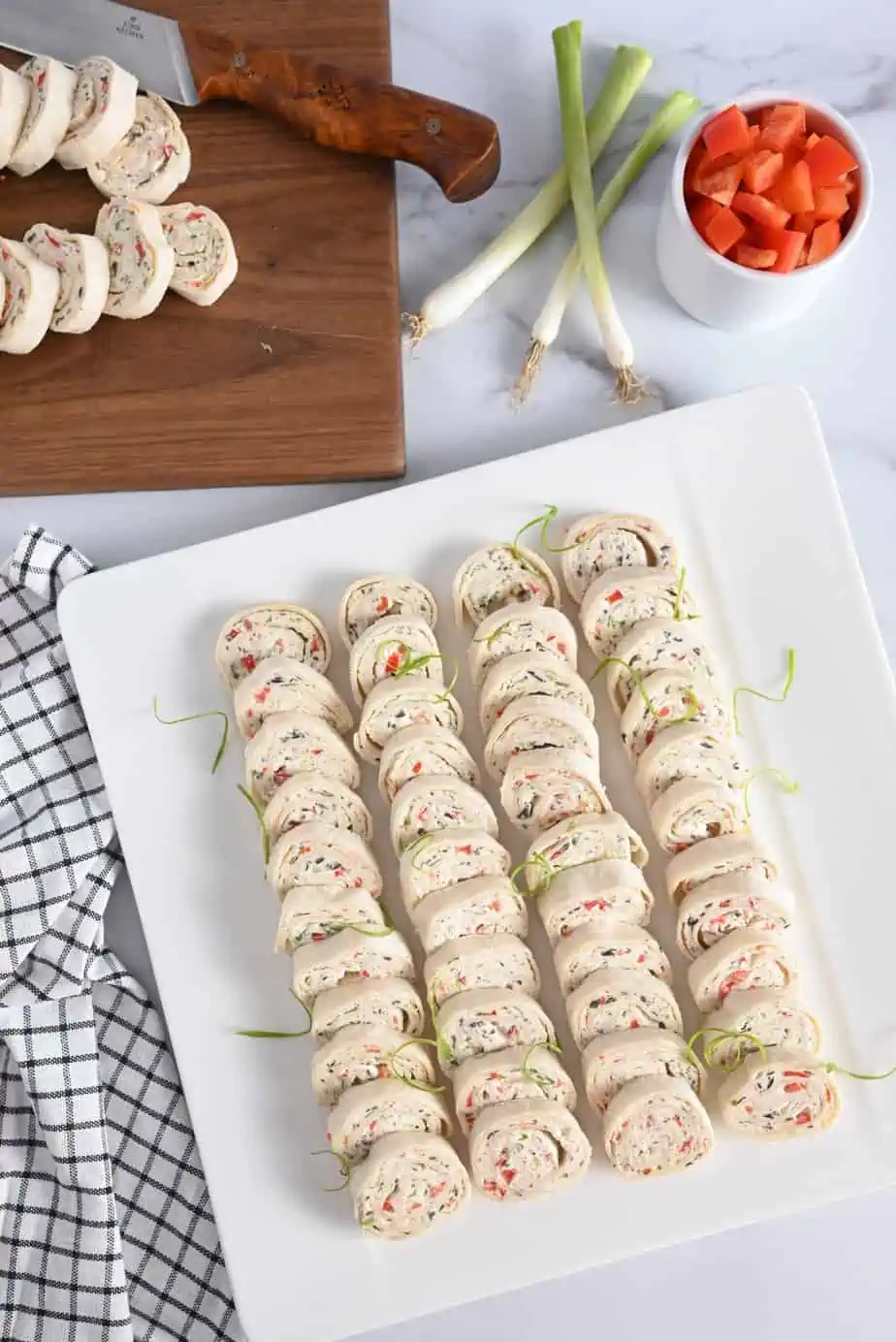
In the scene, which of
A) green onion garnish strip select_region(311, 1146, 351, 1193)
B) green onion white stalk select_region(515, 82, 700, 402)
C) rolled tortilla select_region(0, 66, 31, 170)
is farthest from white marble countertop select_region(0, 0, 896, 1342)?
rolled tortilla select_region(0, 66, 31, 170)

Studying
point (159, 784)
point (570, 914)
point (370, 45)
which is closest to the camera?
point (570, 914)

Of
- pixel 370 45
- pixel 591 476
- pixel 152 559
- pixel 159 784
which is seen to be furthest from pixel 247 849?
pixel 370 45

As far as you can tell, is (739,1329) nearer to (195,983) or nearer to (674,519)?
(195,983)

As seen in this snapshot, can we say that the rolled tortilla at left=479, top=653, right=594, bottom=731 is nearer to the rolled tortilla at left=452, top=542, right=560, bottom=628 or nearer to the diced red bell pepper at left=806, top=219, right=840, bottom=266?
the rolled tortilla at left=452, top=542, right=560, bottom=628

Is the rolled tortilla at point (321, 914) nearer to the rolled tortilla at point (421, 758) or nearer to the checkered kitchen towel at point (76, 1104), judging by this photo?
the rolled tortilla at point (421, 758)

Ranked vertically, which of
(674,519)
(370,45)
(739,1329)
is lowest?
(739,1329)

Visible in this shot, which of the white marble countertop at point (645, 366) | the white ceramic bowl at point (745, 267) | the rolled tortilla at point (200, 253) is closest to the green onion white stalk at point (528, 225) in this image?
the white marble countertop at point (645, 366)

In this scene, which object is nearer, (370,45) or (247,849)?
(247,849)
